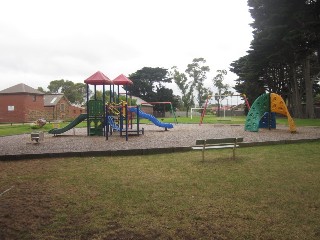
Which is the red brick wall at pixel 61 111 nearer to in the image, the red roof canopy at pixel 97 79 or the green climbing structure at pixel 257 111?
the red roof canopy at pixel 97 79

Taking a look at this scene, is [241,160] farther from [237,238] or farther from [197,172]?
[237,238]

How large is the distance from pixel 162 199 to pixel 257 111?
593 inches

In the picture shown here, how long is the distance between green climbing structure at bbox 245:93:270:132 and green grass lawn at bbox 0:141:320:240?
30.8ft

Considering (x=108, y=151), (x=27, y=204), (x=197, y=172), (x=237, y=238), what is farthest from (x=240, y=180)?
(x=108, y=151)

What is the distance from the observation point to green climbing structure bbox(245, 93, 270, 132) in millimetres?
18630

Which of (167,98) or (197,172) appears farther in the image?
(167,98)

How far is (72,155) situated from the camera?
406 inches

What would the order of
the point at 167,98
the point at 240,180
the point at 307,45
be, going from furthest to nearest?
the point at 167,98 < the point at 307,45 < the point at 240,180

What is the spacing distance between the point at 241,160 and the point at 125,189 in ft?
14.6

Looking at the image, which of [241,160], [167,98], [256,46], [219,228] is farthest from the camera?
[167,98]

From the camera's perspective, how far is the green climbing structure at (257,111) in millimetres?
18630

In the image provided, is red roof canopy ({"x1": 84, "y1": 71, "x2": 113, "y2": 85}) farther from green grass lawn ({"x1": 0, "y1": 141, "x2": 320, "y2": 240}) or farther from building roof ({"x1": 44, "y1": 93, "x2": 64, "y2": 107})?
building roof ({"x1": 44, "y1": 93, "x2": 64, "y2": 107})

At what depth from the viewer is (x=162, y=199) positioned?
5.56 meters

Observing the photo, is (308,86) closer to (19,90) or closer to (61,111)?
(19,90)
